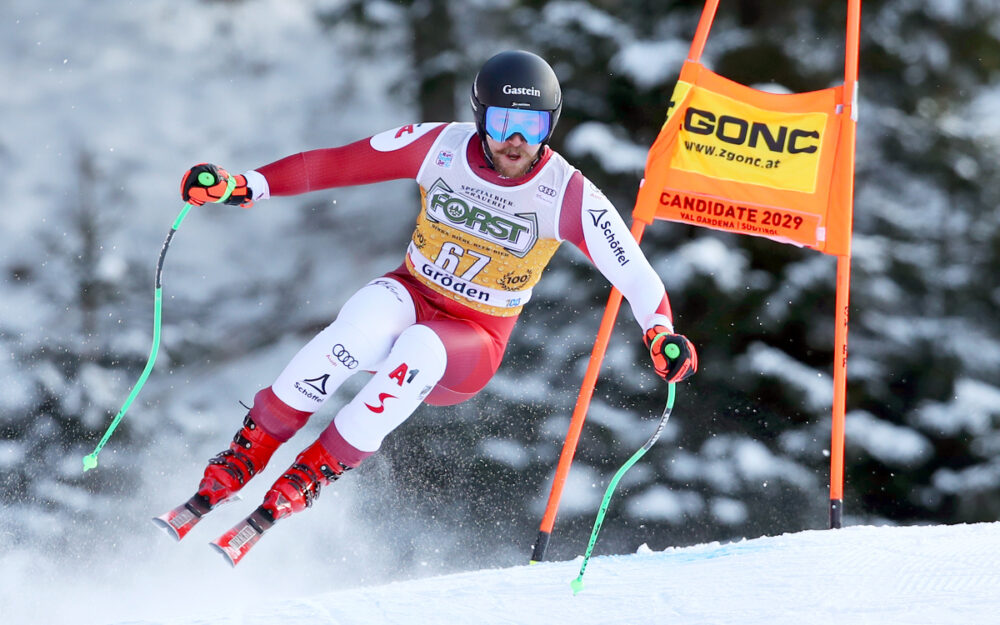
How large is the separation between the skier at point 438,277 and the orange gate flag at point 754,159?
3.81 ft

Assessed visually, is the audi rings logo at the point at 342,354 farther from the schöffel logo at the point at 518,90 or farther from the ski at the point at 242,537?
the schöffel logo at the point at 518,90

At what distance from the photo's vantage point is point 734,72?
9.15m

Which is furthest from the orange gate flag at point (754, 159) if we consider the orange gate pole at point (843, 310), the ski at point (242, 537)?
the ski at point (242, 537)

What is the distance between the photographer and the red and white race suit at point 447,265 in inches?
128

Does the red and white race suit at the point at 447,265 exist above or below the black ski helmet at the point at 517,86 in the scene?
below

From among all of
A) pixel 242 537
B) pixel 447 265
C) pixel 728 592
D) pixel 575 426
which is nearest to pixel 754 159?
pixel 575 426

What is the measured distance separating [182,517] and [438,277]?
1.16 meters

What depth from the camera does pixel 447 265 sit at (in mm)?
3598

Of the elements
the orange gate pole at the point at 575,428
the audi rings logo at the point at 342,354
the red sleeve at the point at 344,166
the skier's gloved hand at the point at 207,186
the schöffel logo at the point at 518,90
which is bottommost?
the orange gate pole at the point at 575,428

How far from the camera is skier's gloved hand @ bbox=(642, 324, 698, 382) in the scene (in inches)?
124

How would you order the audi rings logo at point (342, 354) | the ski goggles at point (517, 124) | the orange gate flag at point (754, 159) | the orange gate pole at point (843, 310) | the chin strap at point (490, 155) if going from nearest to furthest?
the audi rings logo at point (342, 354)
the ski goggles at point (517, 124)
the chin strap at point (490, 155)
the orange gate pole at point (843, 310)
the orange gate flag at point (754, 159)

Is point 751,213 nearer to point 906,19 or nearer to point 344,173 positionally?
point 344,173

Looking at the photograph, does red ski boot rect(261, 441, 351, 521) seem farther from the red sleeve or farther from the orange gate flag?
the orange gate flag

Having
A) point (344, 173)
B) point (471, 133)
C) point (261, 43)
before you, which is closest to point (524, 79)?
point (471, 133)
